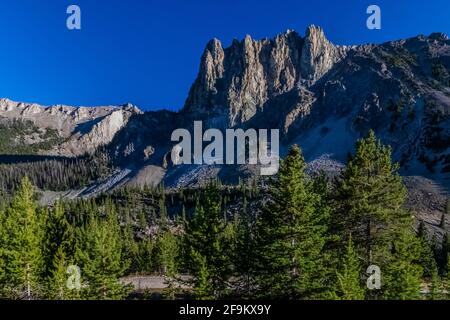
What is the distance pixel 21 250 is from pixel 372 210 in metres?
29.4

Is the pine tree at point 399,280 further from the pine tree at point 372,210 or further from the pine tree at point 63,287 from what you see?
the pine tree at point 63,287

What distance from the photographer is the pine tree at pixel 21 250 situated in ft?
121

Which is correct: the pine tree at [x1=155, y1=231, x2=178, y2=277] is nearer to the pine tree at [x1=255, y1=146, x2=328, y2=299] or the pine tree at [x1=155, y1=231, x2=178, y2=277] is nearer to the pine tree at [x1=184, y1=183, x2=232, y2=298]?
the pine tree at [x1=184, y1=183, x2=232, y2=298]

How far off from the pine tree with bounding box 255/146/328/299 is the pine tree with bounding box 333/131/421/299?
10.8ft

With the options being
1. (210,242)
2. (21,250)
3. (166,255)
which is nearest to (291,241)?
(210,242)

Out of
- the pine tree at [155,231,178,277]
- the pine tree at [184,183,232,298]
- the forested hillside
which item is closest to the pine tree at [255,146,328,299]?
the forested hillside

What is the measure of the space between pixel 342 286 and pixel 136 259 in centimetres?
6714

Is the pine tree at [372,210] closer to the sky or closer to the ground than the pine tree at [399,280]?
closer to the sky

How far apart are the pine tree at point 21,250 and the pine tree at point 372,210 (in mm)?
26401

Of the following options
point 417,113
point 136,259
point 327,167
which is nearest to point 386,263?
point 136,259

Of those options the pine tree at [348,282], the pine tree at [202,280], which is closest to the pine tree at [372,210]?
the pine tree at [348,282]

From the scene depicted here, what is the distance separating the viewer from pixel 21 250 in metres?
36.9
